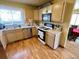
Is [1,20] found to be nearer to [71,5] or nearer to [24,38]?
[24,38]

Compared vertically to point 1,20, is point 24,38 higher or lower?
lower

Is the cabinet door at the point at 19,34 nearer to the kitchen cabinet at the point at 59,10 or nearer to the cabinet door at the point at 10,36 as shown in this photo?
the cabinet door at the point at 10,36

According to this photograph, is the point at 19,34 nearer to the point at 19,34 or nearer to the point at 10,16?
the point at 19,34

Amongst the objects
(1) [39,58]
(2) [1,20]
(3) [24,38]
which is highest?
(2) [1,20]

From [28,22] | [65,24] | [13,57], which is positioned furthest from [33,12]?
[13,57]

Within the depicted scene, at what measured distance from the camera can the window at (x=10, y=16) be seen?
10.5 feet

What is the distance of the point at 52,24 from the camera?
3.02 metres

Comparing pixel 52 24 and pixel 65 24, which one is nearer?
pixel 65 24

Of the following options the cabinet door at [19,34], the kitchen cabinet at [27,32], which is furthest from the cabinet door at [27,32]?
the cabinet door at [19,34]

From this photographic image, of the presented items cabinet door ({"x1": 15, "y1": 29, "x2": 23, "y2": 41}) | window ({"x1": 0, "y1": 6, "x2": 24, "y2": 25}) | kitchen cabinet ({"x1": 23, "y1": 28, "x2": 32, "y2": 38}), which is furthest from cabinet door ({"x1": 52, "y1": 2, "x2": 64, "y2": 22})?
window ({"x1": 0, "y1": 6, "x2": 24, "y2": 25})

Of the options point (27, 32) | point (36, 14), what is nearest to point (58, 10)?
point (36, 14)

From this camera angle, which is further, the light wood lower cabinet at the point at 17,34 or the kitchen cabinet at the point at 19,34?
the kitchen cabinet at the point at 19,34

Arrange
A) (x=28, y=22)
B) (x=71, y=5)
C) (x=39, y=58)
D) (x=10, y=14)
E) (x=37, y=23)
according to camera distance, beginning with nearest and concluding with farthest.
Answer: (x=39, y=58) → (x=71, y=5) → (x=10, y=14) → (x=28, y=22) → (x=37, y=23)

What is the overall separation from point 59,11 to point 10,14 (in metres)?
2.79
